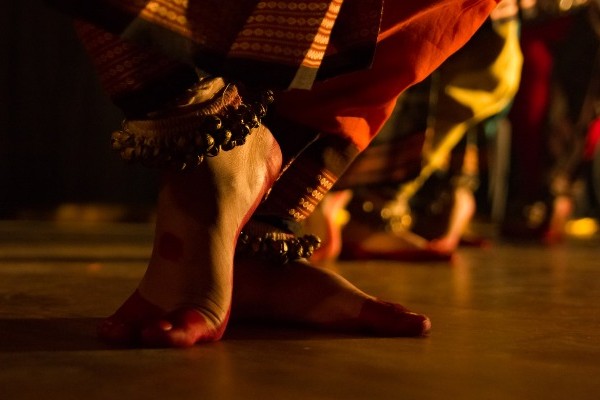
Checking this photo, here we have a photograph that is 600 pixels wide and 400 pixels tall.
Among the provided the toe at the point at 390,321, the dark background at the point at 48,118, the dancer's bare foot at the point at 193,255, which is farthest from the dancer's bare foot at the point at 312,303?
the dark background at the point at 48,118

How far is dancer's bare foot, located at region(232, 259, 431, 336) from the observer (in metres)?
0.83

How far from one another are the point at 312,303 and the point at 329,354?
0.51ft

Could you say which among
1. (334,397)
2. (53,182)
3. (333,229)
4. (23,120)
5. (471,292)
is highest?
(334,397)

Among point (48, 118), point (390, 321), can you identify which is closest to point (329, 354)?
point (390, 321)

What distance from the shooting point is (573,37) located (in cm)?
334

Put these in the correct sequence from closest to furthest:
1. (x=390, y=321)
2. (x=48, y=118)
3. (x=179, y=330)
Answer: (x=179, y=330), (x=390, y=321), (x=48, y=118)

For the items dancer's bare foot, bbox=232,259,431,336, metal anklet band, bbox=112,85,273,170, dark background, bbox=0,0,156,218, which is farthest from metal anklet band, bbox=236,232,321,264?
dark background, bbox=0,0,156,218

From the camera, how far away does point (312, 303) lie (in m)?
0.87

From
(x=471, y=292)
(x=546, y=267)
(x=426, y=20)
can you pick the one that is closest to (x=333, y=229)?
(x=546, y=267)

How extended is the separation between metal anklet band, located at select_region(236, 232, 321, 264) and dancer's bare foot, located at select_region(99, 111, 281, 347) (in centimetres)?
10

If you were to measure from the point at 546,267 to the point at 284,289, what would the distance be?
1.09 m

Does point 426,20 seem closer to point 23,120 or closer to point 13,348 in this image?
point 13,348

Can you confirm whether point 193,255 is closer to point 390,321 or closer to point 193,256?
point 193,256

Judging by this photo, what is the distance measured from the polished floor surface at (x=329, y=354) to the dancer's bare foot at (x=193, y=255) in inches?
1.1
